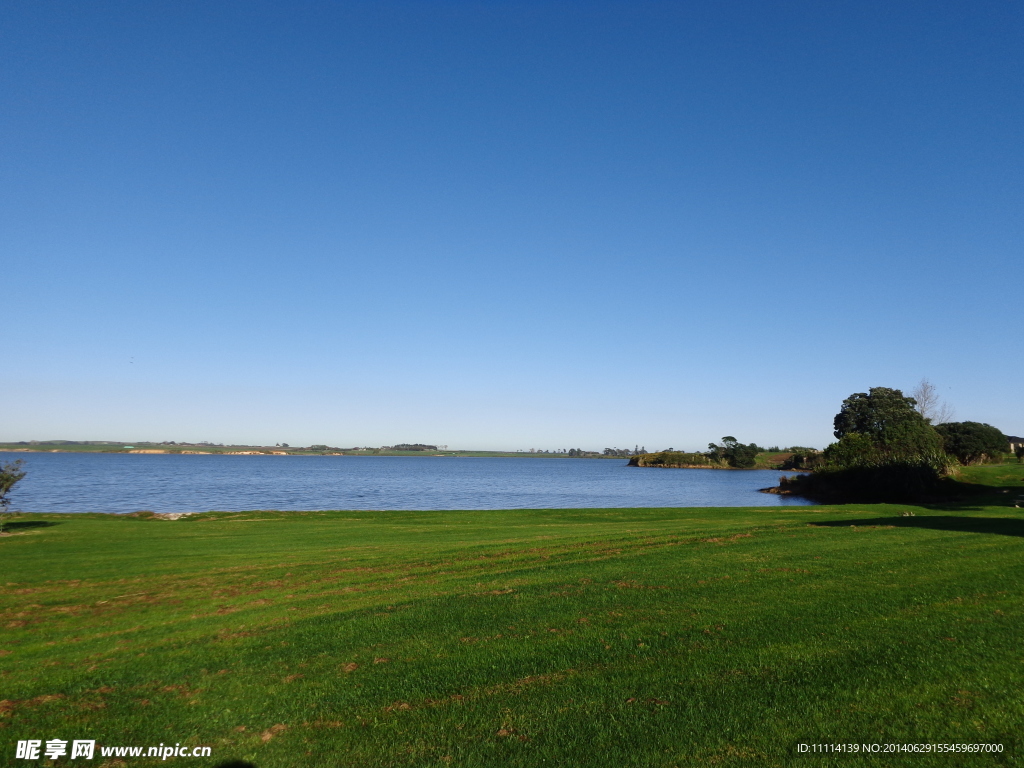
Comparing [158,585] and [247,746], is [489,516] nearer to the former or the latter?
[158,585]

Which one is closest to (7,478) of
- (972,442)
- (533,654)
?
(533,654)

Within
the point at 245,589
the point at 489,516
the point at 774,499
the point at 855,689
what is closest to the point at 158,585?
the point at 245,589

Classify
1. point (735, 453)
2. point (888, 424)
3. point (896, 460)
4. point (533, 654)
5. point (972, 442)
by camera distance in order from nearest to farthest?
point (533, 654) → point (896, 460) → point (972, 442) → point (888, 424) → point (735, 453)

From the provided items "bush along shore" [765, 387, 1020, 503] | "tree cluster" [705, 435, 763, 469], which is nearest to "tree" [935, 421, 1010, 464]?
"bush along shore" [765, 387, 1020, 503]

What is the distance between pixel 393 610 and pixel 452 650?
110 inches

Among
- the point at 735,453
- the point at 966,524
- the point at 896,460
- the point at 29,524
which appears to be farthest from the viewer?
the point at 735,453

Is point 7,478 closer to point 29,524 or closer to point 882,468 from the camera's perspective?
point 29,524

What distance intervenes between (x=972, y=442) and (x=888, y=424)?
9.44 m

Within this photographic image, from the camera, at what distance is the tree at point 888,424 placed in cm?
5750

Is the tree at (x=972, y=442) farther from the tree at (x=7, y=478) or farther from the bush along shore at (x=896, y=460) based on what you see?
the tree at (x=7, y=478)

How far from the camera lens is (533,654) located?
27.7ft

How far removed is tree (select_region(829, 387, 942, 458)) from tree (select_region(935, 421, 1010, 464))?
191 inches

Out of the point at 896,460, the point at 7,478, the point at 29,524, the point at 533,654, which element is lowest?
the point at 29,524

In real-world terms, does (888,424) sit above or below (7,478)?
above
